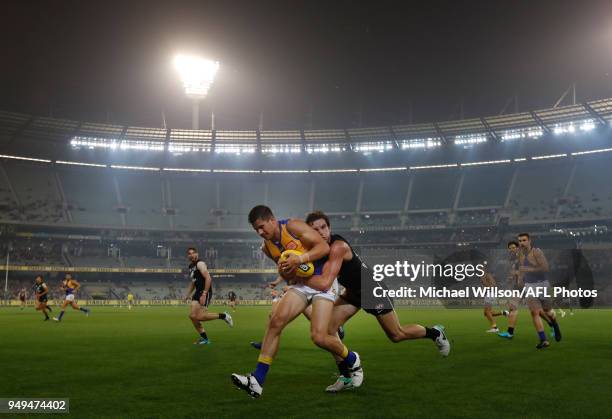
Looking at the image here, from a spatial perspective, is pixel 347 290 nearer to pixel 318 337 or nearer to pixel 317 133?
pixel 318 337

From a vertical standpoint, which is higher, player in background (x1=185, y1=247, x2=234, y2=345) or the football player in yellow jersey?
Result: the football player in yellow jersey

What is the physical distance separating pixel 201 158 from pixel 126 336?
6061cm

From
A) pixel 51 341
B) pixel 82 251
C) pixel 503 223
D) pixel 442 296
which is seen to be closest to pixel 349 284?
pixel 51 341

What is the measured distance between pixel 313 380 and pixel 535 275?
741 centimetres

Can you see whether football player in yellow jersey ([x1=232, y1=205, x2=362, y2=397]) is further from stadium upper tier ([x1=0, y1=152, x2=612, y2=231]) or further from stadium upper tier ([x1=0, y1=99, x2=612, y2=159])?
stadium upper tier ([x1=0, y1=152, x2=612, y2=231])

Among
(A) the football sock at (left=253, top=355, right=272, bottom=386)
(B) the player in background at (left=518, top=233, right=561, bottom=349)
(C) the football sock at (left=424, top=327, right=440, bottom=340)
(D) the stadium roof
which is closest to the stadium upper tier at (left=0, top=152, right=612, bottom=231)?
(D) the stadium roof

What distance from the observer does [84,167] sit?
74.2 m

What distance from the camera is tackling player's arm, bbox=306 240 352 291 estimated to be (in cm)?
726

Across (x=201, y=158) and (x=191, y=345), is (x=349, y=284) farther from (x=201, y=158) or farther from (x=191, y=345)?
(x=201, y=158)

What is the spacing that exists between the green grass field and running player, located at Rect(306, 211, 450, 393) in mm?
614

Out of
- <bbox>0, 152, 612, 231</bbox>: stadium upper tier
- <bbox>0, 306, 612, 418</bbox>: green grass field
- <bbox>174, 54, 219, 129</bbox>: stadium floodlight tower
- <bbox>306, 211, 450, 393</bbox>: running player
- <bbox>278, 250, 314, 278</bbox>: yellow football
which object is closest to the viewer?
<bbox>0, 306, 612, 418</bbox>: green grass field

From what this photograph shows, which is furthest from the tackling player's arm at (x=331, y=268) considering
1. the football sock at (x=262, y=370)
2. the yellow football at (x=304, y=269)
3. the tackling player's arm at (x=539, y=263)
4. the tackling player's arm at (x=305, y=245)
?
the tackling player's arm at (x=539, y=263)

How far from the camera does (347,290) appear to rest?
827cm

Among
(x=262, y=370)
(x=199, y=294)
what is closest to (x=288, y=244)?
(x=262, y=370)
